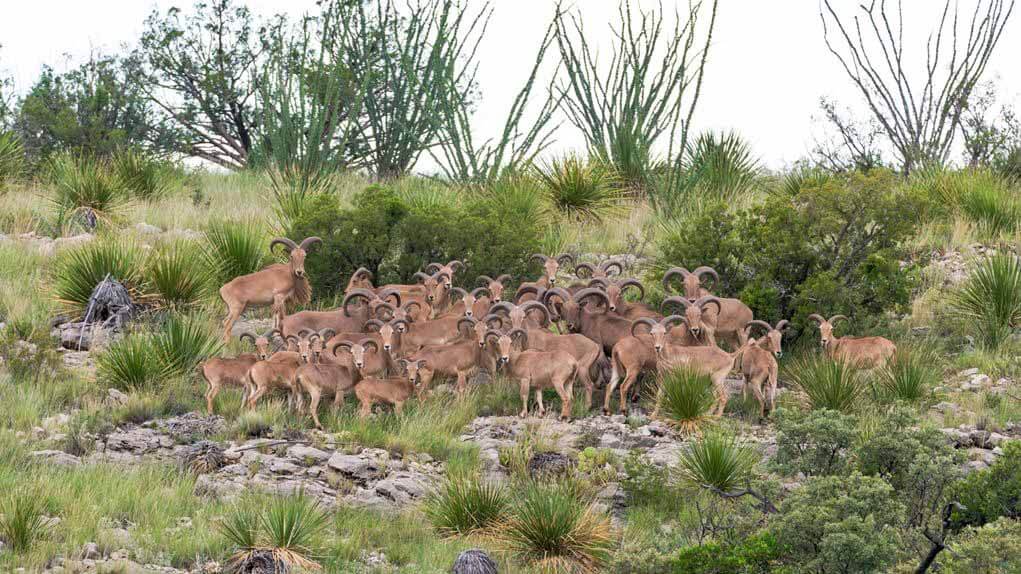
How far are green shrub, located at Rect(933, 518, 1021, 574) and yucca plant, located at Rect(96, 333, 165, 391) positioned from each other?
9.40 m

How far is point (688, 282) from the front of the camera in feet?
54.4

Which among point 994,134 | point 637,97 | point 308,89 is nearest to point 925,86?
point 994,134

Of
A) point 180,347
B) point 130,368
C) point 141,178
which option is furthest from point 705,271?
point 141,178

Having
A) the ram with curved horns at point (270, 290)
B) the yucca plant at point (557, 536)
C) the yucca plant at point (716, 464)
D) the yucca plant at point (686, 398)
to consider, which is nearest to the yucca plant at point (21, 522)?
the yucca plant at point (557, 536)

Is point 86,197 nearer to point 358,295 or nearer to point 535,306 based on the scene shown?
point 358,295

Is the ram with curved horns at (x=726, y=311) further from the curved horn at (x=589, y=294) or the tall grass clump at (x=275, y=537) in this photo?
the tall grass clump at (x=275, y=537)

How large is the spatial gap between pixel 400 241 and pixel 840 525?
38.6ft

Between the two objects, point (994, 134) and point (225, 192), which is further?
point (994, 134)

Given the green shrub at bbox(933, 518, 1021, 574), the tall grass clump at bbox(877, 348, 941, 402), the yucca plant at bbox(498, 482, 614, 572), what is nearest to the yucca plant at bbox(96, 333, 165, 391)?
the yucca plant at bbox(498, 482, 614, 572)

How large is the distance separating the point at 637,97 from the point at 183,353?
1620cm

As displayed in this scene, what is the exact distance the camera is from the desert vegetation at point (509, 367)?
9578mm

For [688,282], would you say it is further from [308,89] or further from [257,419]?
[308,89]

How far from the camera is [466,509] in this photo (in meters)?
10.4

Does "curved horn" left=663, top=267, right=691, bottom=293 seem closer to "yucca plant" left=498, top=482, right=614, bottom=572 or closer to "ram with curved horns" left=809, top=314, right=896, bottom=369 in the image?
"ram with curved horns" left=809, top=314, right=896, bottom=369
